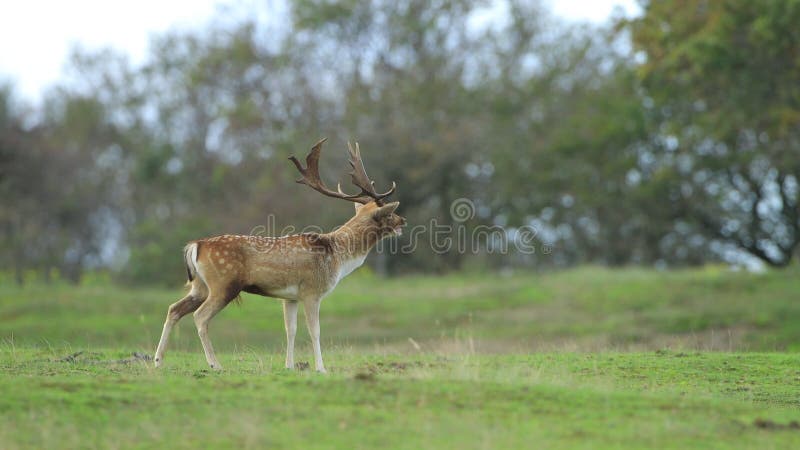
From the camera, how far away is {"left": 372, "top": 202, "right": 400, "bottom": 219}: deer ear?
1423cm

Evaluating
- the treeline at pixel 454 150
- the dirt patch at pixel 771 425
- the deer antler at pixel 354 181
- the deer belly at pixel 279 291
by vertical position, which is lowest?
the dirt patch at pixel 771 425

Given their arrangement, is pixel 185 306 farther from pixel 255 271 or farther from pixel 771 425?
pixel 771 425

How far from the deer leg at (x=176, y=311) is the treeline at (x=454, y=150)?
2190 cm

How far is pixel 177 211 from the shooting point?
5703 centimetres

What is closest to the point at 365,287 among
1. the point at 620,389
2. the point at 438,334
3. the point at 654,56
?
the point at 438,334

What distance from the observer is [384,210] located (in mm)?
14289

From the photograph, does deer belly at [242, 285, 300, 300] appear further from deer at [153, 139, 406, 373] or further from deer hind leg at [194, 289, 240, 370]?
deer hind leg at [194, 289, 240, 370]

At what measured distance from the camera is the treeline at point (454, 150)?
41219mm

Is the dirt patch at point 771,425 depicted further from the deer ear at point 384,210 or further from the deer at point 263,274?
the deer ear at point 384,210

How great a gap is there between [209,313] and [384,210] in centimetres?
280

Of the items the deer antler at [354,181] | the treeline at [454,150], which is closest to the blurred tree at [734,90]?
the treeline at [454,150]

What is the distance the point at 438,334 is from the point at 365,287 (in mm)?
7746

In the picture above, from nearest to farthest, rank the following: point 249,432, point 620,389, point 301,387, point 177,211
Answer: point 249,432
point 301,387
point 620,389
point 177,211

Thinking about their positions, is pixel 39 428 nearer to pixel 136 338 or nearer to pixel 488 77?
pixel 136 338
